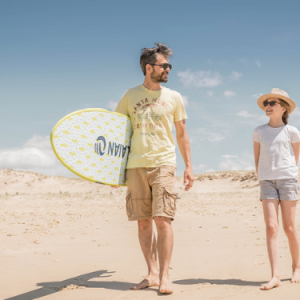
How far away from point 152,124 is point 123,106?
1.41 ft

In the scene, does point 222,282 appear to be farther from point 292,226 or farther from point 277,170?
point 277,170

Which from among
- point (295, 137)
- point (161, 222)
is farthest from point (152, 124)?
point (295, 137)

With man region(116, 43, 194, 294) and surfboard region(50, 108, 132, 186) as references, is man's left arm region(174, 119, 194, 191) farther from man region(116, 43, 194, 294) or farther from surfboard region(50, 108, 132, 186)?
surfboard region(50, 108, 132, 186)

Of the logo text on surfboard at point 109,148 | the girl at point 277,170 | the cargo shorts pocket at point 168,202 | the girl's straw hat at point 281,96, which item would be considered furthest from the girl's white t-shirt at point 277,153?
the logo text on surfboard at point 109,148

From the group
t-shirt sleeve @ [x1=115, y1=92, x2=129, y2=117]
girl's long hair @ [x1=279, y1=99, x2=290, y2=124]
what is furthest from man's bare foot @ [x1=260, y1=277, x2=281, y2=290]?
t-shirt sleeve @ [x1=115, y1=92, x2=129, y2=117]

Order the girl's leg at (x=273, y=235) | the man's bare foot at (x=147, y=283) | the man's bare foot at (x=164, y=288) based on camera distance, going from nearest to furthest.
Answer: the man's bare foot at (x=164, y=288)
the girl's leg at (x=273, y=235)
the man's bare foot at (x=147, y=283)

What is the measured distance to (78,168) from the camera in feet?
11.2

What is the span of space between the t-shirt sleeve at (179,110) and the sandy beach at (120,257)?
1679 millimetres

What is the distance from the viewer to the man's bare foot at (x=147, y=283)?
10.9ft

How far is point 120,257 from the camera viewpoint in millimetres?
4828

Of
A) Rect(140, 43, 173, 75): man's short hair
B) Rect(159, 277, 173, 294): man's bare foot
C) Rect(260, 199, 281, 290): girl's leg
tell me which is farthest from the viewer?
Rect(140, 43, 173, 75): man's short hair

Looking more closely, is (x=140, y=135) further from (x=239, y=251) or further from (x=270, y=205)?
(x=239, y=251)

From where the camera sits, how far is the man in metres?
3.24

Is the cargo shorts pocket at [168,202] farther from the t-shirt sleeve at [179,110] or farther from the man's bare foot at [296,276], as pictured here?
the man's bare foot at [296,276]
